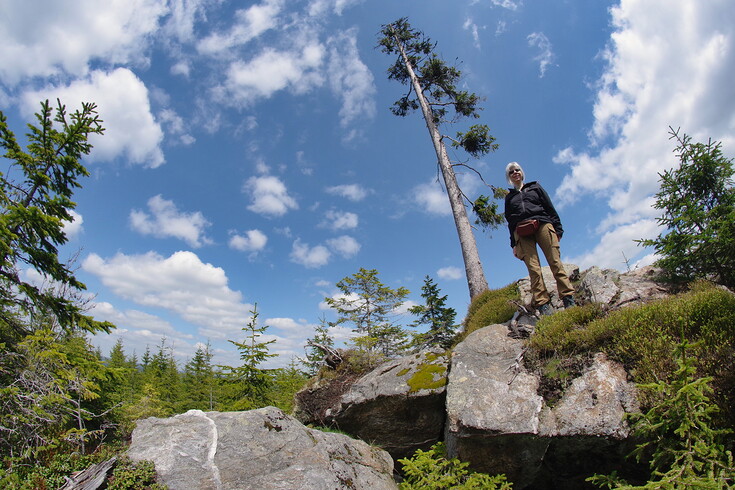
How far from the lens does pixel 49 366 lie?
6.82m

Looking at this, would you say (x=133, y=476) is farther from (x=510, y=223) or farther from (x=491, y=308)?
(x=491, y=308)

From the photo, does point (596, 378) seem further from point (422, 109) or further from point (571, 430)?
point (422, 109)

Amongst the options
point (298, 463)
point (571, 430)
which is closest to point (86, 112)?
point (298, 463)

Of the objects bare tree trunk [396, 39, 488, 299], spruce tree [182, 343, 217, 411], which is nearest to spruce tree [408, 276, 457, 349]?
bare tree trunk [396, 39, 488, 299]

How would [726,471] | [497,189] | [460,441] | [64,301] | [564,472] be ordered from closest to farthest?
[726,471] < [564,472] < [460,441] < [64,301] < [497,189]

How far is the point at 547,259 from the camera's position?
19.8ft

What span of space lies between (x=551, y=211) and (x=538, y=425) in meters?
3.96

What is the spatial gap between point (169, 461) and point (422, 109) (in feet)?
46.8

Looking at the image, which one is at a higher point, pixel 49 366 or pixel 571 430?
pixel 49 366

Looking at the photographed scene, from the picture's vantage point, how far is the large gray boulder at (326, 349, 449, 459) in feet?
18.6

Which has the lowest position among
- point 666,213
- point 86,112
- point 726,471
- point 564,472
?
point 564,472

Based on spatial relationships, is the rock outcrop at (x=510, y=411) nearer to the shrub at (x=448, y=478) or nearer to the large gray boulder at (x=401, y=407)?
the large gray boulder at (x=401, y=407)

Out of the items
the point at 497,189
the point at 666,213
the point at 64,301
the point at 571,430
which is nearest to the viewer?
the point at 571,430

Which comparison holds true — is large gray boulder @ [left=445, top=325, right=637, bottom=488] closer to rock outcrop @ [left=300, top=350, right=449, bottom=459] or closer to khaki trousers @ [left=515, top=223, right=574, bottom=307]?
rock outcrop @ [left=300, top=350, right=449, bottom=459]
